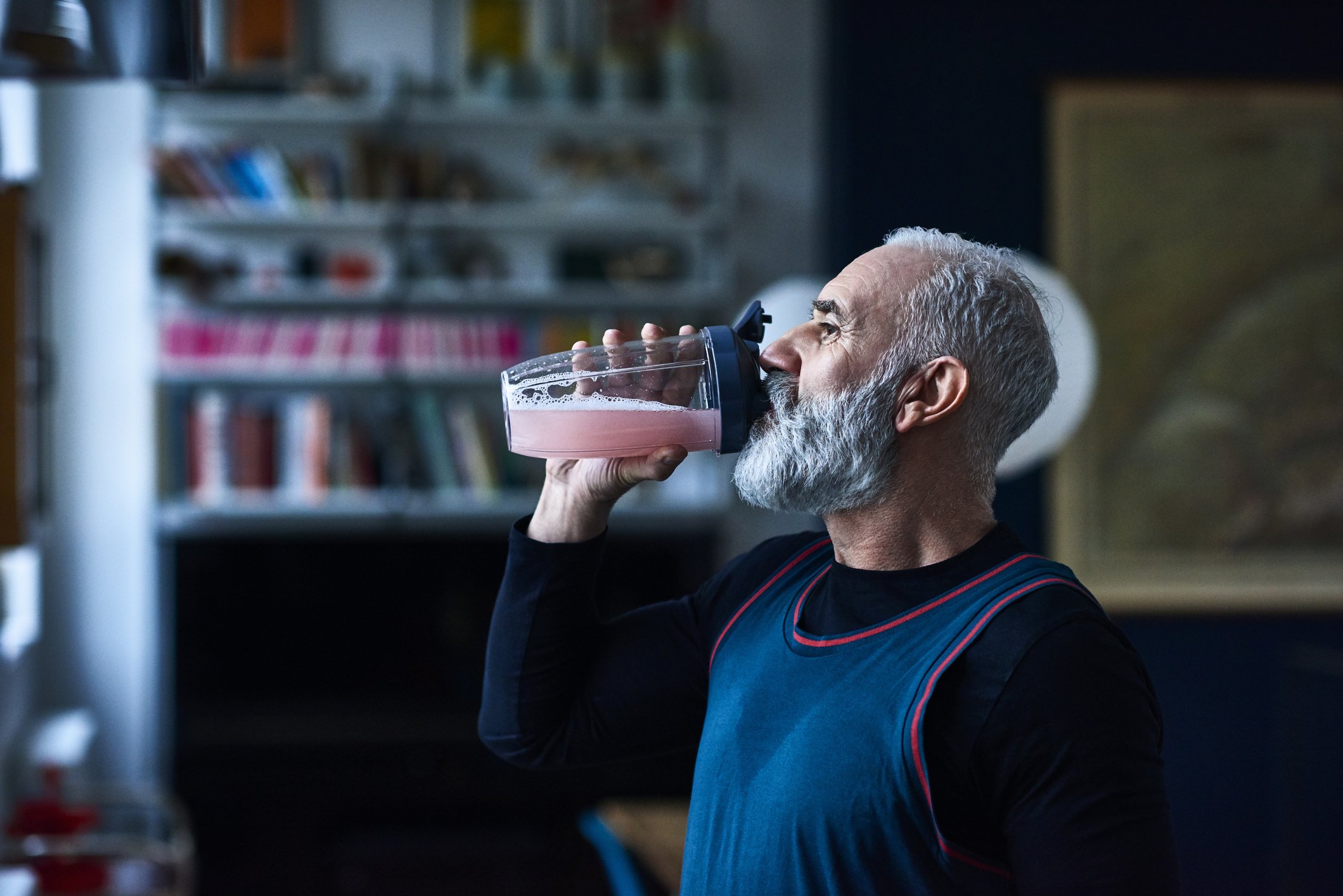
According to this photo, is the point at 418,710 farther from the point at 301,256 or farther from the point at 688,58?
the point at 688,58

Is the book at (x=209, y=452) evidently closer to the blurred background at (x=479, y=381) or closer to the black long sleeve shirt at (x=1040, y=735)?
the blurred background at (x=479, y=381)

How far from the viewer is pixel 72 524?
3904mm

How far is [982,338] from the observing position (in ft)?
3.53

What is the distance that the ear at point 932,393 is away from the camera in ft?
3.50

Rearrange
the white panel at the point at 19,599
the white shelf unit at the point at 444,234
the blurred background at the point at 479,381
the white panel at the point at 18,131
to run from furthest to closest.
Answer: the white shelf unit at the point at 444,234
the blurred background at the point at 479,381
the white panel at the point at 19,599
the white panel at the point at 18,131

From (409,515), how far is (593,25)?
1.73m

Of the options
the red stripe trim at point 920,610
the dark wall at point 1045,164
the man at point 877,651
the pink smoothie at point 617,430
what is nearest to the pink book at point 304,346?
the dark wall at point 1045,164

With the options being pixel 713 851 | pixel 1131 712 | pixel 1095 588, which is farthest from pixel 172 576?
pixel 1131 712

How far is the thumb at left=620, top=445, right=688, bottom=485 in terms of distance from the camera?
1.13m

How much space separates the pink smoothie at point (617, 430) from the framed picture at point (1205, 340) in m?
2.81

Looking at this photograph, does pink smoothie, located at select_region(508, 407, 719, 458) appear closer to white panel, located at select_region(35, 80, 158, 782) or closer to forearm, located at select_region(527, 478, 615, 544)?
forearm, located at select_region(527, 478, 615, 544)

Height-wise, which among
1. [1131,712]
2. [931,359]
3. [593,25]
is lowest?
[1131,712]

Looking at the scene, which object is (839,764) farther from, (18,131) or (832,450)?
(18,131)

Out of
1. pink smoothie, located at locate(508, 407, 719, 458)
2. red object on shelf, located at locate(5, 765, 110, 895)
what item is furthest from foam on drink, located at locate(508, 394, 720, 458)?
red object on shelf, located at locate(5, 765, 110, 895)
